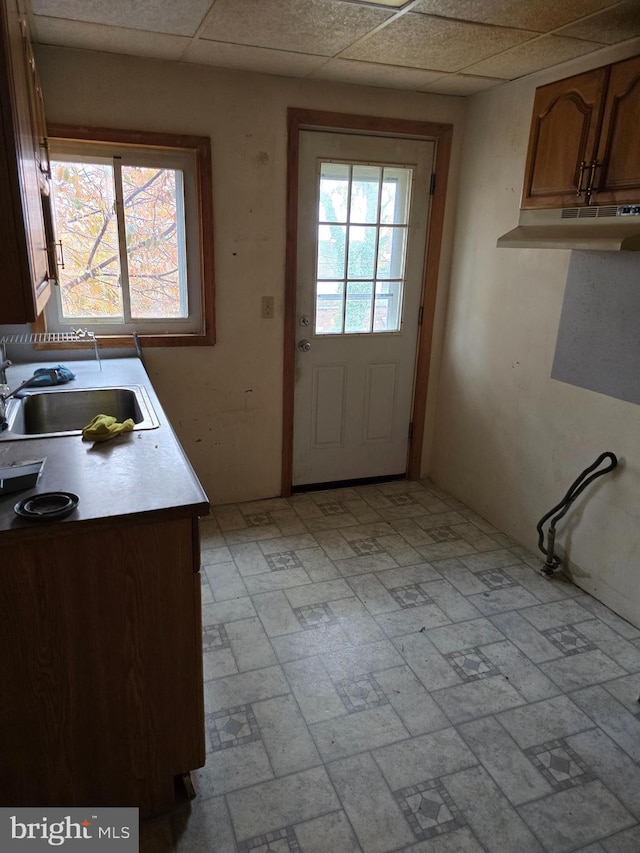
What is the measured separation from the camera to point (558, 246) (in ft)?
6.91

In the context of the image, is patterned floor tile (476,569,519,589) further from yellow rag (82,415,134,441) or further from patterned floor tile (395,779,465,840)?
yellow rag (82,415,134,441)

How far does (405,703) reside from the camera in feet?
6.59

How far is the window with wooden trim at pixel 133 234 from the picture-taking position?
2.74 metres

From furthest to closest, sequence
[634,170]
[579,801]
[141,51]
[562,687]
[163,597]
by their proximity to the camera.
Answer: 1. [141,51]
2. [562,687]
3. [634,170]
4. [579,801]
5. [163,597]

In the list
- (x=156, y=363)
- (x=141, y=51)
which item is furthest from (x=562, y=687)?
(x=141, y=51)

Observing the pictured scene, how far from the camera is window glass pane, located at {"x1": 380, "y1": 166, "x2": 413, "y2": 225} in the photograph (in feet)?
10.9

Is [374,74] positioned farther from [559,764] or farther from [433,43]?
[559,764]

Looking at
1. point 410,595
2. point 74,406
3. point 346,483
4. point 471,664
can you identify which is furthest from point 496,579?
point 74,406

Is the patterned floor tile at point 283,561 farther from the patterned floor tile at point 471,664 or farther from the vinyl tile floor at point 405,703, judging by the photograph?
the patterned floor tile at point 471,664

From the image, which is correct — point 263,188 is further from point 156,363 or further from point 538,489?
point 538,489

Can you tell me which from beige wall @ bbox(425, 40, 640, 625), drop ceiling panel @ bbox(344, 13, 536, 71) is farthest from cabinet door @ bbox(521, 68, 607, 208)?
beige wall @ bbox(425, 40, 640, 625)

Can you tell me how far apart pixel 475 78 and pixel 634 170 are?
4.21 ft

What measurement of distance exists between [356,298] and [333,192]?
23.6 inches

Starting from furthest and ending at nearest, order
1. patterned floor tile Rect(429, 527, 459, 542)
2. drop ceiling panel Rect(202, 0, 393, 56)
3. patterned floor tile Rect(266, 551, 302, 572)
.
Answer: patterned floor tile Rect(429, 527, 459, 542) < patterned floor tile Rect(266, 551, 302, 572) < drop ceiling panel Rect(202, 0, 393, 56)
